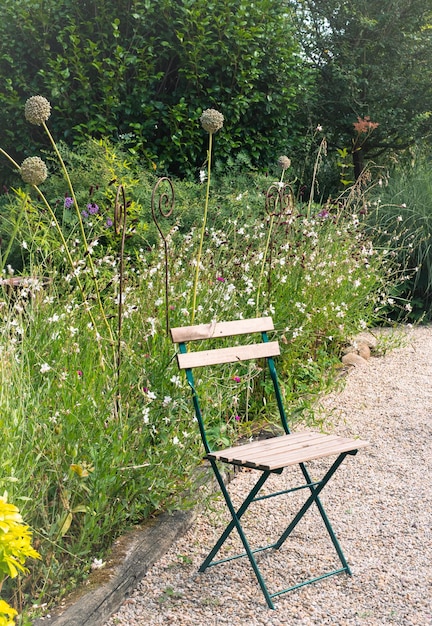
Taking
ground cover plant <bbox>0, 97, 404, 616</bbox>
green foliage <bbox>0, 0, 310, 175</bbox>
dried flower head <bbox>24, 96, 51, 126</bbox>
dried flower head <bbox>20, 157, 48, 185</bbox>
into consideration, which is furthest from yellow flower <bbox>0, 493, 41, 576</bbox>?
green foliage <bbox>0, 0, 310, 175</bbox>

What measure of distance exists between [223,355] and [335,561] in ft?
3.38

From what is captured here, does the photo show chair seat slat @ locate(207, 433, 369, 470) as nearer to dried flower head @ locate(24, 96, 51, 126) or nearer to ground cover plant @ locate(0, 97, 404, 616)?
ground cover plant @ locate(0, 97, 404, 616)

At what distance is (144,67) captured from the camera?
8.02 m

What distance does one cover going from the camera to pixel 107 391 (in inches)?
133

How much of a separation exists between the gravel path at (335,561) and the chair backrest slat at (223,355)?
30.1 inches

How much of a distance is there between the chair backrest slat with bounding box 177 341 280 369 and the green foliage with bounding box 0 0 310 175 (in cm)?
435

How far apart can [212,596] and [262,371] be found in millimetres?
2223

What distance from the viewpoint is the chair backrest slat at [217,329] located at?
10.8 feet

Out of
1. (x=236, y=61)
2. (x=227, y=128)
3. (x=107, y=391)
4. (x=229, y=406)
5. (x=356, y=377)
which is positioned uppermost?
(x=236, y=61)

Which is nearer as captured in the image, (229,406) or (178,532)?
(178,532)

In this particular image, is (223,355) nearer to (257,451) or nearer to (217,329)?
(217,329)

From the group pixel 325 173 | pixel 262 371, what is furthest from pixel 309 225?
pixel 325 173

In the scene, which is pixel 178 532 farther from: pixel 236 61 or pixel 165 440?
pixel 236 61

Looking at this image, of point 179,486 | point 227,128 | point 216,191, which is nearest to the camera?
point 179,486
